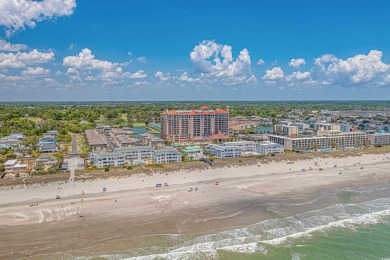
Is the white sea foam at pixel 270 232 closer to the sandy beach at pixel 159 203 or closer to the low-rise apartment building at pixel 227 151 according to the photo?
the sandy beach at pixel 159 203

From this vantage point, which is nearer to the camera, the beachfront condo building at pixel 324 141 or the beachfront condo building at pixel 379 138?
the beachfront condo building at pixel 324 141

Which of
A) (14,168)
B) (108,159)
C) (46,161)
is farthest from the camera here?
(46,161)

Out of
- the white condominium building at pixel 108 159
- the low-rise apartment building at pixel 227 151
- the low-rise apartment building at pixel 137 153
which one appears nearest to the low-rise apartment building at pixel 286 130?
the low-rise apartment building at pixel 227 151

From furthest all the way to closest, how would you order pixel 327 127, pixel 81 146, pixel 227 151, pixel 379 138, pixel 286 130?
1. pixel 327 127
2. pixel 286 130
3. pixel 379 138
4. pixel 81 146
5. pixel 227 151

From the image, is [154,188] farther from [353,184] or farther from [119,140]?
[119,140]

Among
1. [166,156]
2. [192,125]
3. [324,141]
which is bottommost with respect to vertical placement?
[166,156]

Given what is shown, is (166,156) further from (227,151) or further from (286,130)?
(286,130)

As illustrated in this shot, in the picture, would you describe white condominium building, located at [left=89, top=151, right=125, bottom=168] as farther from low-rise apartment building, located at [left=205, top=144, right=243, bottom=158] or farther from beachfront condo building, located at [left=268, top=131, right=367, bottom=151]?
beachfront condo building, located at [left=268, top=131, right=367, bottom=151]

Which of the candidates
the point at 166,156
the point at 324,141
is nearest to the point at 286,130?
the point at 324,141
